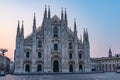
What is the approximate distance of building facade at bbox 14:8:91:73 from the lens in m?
67.6

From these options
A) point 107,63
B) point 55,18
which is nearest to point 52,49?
point 55,18

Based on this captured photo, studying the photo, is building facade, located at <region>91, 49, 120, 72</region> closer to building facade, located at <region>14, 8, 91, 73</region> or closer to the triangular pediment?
building facade, located at <region>14, 8, 91, 73</region>

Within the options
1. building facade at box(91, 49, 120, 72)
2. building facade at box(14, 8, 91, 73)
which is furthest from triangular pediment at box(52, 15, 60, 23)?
building facade at box(91, 49, 120, 72)

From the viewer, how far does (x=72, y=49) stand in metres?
72.0

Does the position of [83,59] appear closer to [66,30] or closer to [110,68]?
[66,30]

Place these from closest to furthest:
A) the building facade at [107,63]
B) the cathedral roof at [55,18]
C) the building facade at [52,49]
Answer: the building facade at [52,49]
the cathedral roof at [55,18]
the building facade at [107,63]

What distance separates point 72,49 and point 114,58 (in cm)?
6375

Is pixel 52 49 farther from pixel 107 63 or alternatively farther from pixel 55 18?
pixel 107 63

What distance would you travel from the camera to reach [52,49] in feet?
230

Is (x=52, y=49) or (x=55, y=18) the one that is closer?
(x=52, y=49)

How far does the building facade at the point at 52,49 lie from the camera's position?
67562 millimetres

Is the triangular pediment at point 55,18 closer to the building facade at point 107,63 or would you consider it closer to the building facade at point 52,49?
the building facade at point 52,49

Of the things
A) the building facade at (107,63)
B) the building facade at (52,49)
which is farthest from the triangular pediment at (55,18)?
the building facade at (107,63)

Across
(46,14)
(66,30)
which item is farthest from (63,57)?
(46,14)
